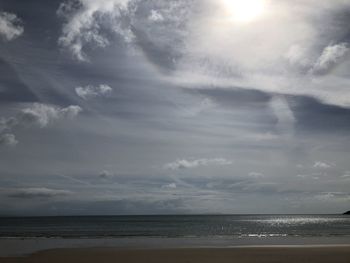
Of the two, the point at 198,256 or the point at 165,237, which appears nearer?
the point at 198,256

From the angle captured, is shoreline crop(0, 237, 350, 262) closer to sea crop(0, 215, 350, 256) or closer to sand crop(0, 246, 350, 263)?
sea crop(0, 215, 350, 256)

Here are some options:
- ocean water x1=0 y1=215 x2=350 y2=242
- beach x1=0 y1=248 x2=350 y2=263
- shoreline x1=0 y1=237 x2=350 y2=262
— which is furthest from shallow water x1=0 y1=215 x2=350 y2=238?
beach x1=0 y1=248 x2=350 y2=263

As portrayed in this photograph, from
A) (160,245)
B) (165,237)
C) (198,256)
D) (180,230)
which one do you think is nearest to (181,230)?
(180,230)

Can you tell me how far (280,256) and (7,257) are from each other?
16.7 metres

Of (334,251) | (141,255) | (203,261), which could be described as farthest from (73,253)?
(334,251)

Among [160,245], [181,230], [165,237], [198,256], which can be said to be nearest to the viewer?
[198,256]

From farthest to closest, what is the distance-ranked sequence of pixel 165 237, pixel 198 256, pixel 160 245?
1. pixel 165 237
2. pixel 160 245
3. pixel 198 256

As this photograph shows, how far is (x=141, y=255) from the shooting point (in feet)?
87.3


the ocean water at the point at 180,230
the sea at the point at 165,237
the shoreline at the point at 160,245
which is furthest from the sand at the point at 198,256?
the ocean water at the point at 180,230

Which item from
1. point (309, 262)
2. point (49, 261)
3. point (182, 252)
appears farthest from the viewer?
point (182, 252)

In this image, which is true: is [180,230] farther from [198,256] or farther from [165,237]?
[198,256]

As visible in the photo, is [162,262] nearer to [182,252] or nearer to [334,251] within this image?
[182,252]

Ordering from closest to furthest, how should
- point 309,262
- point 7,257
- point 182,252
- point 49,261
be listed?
point 309,262 < point 49,261 < point 7,257 < point 182,252

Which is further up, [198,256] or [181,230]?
[181,230]
